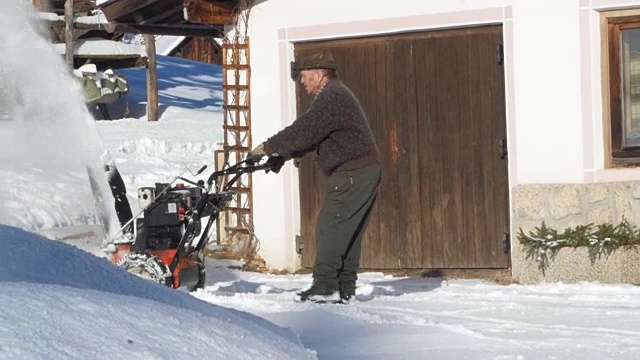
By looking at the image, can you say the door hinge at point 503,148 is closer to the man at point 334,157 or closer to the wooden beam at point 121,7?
the man at point 334,157

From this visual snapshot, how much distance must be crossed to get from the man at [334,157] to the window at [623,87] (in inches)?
112

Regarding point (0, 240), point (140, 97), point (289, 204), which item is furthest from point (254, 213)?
point (140, 97)

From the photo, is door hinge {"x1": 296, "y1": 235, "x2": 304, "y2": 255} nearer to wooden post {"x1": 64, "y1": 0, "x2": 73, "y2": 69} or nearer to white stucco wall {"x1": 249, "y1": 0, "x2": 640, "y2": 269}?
white stucco wall {"x1": 249, "y1": 0, "x2": 640, "y2": 269}

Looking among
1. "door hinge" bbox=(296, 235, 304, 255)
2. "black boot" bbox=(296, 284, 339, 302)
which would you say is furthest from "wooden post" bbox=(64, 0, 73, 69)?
"black boot" bbox=(296, 284, 339, 302)

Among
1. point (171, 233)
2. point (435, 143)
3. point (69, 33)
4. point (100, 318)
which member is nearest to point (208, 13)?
point (435, 143)

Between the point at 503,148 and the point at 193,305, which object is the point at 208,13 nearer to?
the point at 503,148

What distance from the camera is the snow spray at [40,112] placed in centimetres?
1274

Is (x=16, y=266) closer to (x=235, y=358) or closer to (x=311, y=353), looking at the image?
(x=235, y=358)

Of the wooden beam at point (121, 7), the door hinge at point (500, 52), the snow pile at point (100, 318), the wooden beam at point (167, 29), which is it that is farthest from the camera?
the wooden beam at point (167, 29)

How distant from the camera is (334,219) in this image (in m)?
8.79

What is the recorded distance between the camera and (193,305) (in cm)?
573

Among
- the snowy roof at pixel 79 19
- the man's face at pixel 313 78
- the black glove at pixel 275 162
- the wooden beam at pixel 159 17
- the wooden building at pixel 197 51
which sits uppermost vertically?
the wooden building at pixel 197 51

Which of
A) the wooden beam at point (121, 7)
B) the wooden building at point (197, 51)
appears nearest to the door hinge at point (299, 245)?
the wooden beam at point (121, 7)

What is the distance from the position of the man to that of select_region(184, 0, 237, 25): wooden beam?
3.99m
